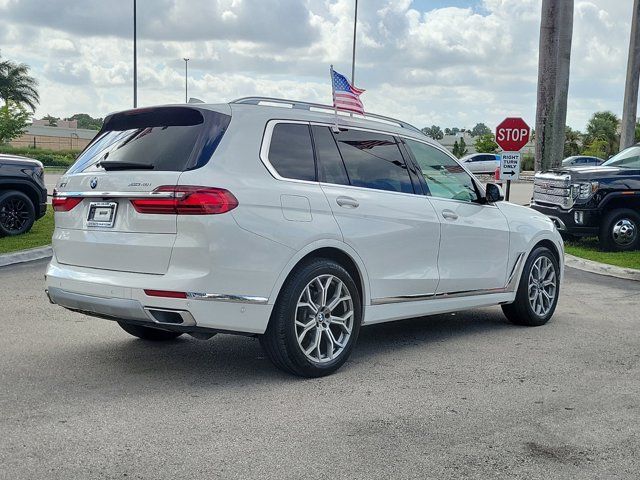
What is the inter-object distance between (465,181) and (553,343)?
5.36 feet

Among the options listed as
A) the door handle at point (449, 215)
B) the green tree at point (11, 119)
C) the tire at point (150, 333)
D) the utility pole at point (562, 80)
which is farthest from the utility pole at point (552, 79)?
the green tree at point (11, 119)

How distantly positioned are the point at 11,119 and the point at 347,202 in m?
59.9

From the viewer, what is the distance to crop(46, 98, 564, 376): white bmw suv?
5254mm

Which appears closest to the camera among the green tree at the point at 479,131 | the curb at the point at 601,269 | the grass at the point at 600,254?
the curb at the point at 601,269

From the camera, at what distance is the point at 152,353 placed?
654 cm

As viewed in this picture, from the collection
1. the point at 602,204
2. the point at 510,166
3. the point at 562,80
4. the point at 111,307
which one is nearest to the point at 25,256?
the point at 111,307

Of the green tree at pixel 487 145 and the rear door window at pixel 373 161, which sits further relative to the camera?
the green tree at pixel 487 145

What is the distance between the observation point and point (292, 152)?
589 centimetres

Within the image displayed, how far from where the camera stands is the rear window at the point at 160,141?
544 centimetres

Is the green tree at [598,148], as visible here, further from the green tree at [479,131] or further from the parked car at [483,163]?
the green tree at [479,131]

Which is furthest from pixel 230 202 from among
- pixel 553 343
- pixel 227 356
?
pixel 553 343

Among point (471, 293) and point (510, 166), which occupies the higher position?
point (510, 166)

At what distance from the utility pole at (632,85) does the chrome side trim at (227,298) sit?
19392 millimetres

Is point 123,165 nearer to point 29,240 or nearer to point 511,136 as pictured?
A: point 29,240
